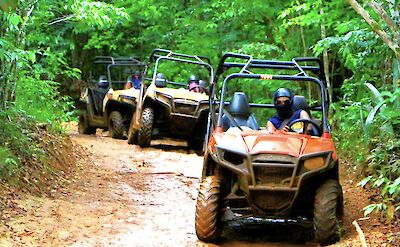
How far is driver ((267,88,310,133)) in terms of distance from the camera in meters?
6.55

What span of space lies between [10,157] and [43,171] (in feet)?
3.15

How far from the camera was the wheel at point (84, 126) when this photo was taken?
633 inches

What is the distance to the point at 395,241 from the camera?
4.86 m

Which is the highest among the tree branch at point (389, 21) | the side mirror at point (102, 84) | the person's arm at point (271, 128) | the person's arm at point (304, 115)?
the tree branch at point (389, 21)

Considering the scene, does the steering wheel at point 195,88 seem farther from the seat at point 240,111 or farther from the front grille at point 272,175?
the front grille at point 272,175

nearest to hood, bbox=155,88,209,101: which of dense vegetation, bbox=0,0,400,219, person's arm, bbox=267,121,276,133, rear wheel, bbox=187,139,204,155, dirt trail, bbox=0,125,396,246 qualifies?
rear wheel, bbox=187,139,204,155

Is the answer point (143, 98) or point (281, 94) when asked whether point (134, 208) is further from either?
point (143, 98)

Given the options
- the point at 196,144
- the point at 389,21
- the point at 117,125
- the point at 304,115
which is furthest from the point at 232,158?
the point at 117,125

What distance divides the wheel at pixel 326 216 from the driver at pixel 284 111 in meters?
1.16

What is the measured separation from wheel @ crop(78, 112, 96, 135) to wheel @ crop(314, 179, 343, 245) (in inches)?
446

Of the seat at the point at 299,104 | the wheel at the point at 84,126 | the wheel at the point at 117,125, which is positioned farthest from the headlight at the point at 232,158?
the wheel at the point at 84,126

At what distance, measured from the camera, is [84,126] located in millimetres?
16266

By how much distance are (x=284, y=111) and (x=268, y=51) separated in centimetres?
627

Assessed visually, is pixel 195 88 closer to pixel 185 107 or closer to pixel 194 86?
pixel 194 86
